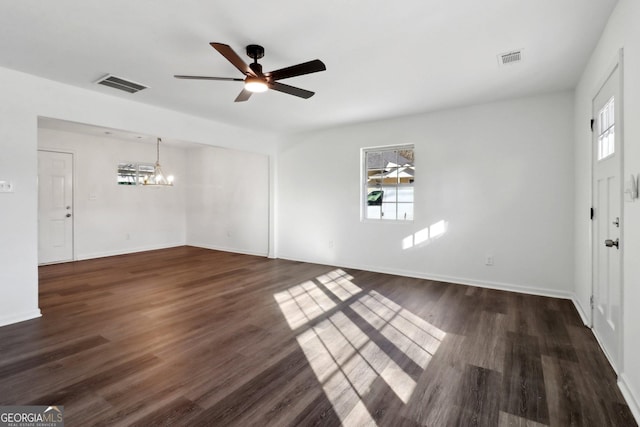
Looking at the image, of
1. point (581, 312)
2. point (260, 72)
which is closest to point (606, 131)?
point (581, 312)

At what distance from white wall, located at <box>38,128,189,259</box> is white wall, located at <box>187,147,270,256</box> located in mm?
403

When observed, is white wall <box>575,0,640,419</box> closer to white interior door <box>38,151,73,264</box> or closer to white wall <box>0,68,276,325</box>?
white wall <box>0,68,276,325</box>

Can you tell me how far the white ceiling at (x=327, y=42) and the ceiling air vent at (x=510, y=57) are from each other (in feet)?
0.18

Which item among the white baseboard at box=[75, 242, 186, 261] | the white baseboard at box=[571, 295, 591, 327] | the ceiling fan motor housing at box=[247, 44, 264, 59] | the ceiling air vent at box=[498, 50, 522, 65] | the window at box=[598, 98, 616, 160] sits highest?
the ceiling air vent at box=[498, 50, 522, 65]

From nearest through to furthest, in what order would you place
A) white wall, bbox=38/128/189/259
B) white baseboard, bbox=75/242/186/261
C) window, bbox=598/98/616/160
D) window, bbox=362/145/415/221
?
window, bbox=598/98/616/160
window, bbox=362/145/415/221
white wall, bbox=38/128/189/259
white baseboard, bbox=75/242/186/261

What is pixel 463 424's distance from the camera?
5.79ft

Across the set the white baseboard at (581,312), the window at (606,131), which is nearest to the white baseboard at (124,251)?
the white baseboard at (581,312)

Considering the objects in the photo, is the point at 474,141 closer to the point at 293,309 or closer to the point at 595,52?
the point at 595,52

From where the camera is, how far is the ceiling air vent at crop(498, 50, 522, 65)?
289cm

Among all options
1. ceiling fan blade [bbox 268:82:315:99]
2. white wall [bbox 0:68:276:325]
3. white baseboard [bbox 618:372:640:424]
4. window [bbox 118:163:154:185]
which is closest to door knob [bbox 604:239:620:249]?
white baseboard [bbox 618:372:640:424]

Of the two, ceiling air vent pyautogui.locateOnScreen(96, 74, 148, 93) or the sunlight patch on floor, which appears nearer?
the sunlight patch on floor

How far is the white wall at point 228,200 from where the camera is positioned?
7.01 m

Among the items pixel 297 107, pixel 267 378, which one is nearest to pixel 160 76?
pixel 297 107

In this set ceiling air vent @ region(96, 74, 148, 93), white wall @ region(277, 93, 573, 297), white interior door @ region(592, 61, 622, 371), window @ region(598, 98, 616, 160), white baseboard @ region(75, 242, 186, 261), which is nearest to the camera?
white interior door @ region(592, 61, 622, 371)
